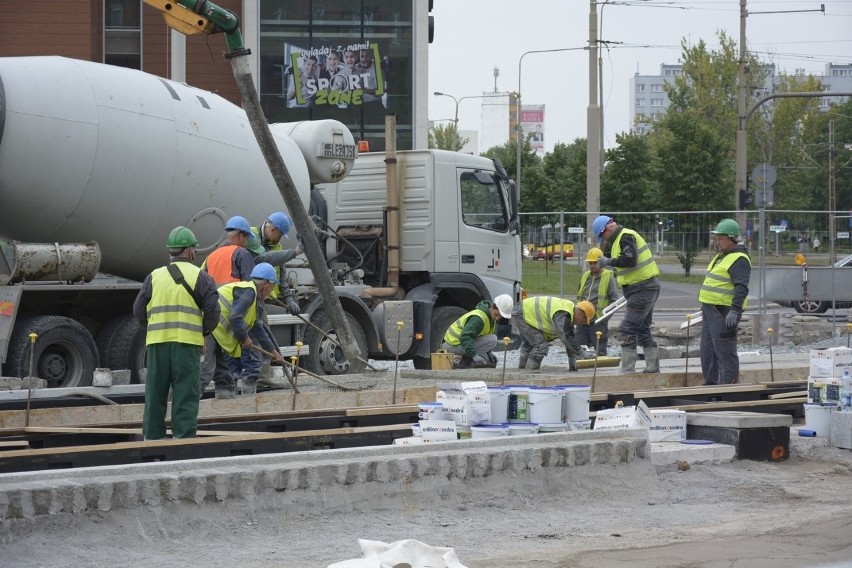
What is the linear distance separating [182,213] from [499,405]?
5.94 metres

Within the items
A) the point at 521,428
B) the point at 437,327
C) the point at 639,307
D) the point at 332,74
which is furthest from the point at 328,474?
the point at 332,74

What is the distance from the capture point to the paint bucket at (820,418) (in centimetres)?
1072

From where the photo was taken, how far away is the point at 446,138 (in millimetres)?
74125

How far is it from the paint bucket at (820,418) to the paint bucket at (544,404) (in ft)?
9.67

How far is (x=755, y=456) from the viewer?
9.79m

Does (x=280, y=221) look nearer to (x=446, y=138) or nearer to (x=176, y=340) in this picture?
(x=176, y=340)

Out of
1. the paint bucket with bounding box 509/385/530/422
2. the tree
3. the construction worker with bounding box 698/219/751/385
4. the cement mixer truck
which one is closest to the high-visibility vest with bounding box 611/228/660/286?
the construction worker with bounding box 698/219/751/385

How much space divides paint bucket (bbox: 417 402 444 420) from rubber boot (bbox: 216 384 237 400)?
3.22m

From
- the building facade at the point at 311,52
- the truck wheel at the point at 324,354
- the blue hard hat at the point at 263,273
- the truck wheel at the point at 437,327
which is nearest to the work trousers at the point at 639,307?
the truck wheel at the point at 324,354

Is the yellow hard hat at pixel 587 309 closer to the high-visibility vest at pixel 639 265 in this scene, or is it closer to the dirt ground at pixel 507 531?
the high-visibility vest at pixel 639 265

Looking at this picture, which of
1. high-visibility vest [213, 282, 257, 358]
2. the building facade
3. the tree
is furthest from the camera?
the tree

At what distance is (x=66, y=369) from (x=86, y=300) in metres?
0.82

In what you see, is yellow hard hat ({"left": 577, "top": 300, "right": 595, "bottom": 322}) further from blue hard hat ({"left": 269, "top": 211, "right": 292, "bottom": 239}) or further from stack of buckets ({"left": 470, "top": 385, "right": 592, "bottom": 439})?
stack of buckets ({"left": 470, "top": 385, "right": 592, "bottom": 439})

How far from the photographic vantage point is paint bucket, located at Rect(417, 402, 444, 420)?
8867 mm
